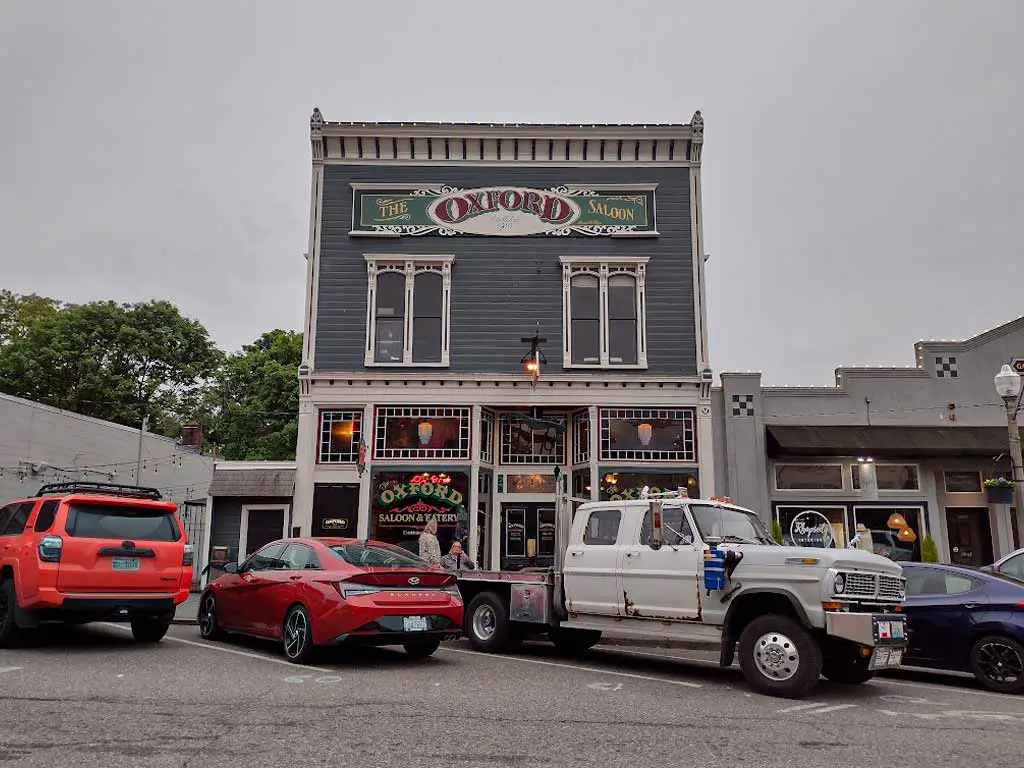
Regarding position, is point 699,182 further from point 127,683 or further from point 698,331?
point 127,683

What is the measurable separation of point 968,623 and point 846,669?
5.66ft

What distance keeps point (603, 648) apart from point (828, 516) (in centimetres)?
885

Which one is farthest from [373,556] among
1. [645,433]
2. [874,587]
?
[645,433]

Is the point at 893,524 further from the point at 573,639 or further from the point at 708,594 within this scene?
the point at 708,594

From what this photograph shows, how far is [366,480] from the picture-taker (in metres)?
19.0

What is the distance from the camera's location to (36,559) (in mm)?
9906

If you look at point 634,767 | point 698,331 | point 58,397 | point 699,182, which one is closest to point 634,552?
point 634,767

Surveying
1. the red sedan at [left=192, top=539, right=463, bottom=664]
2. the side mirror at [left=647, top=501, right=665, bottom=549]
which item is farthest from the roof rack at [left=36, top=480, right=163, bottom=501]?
the side mirror at [left=647, top=501, right=665, bottom=549]

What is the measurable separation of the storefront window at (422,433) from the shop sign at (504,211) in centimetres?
431

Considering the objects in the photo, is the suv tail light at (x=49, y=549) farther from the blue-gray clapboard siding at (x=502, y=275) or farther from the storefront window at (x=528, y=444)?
the storefront window at (x=528, y=444)

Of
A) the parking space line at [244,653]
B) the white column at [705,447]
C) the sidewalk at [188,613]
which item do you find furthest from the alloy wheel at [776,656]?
→ the white column at [705,447]

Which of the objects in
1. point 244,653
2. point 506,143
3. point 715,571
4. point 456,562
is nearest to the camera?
point 715,571

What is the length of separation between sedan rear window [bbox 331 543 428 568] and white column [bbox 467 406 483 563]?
26.4ft

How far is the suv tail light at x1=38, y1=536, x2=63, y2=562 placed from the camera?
989 cm
